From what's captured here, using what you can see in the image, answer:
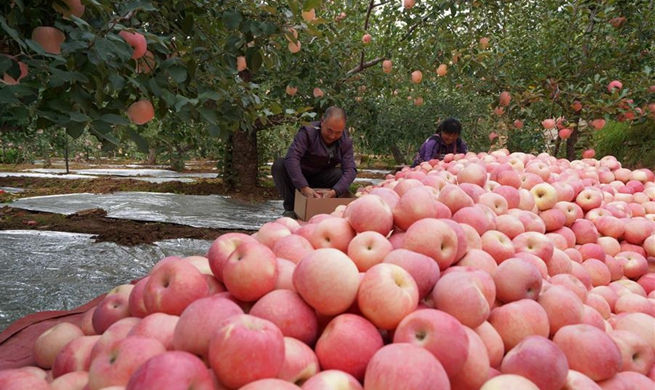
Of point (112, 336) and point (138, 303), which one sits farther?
point (138, 303)

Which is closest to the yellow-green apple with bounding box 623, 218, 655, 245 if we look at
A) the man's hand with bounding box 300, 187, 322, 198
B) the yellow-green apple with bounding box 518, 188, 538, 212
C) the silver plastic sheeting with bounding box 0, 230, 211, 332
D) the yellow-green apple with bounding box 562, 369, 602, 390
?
the yellow-green apple with bounding box 518, 188, 538, 212

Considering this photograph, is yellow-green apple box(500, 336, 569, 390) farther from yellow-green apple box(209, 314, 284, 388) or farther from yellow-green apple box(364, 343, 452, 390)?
yellow-green apple box(209, 314, 284, 388)

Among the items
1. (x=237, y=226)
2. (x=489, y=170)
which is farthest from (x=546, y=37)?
(x=237, y=226)

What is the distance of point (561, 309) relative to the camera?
119 cm

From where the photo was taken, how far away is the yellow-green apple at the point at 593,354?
1.03 m

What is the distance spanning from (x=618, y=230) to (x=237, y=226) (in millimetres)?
3832

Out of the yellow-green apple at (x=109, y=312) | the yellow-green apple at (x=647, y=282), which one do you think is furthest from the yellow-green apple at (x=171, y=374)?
the yellow-green apple at (x=647, y=282)

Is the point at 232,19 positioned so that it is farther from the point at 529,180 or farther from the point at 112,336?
the point at 529,180

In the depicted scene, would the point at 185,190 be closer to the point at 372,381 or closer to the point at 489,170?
the point at 489,170

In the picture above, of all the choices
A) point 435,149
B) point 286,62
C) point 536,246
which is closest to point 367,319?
point 536,246

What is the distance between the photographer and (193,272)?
1161 mm

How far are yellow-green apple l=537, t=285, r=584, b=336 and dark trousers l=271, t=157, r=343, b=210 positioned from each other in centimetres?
381

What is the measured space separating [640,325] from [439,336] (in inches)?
33.6

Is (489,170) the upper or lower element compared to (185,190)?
upper
